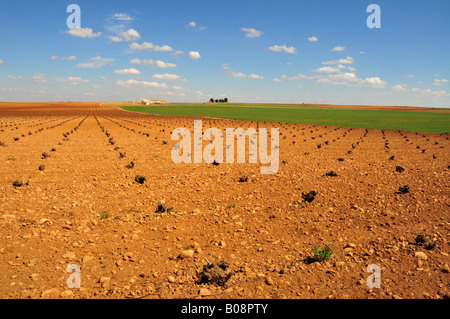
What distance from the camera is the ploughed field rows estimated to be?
16.2 ft

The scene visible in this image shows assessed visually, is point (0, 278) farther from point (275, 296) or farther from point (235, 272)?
point (275, 296)

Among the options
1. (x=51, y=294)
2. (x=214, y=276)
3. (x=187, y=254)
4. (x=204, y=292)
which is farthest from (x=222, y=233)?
(x=51, y=294)

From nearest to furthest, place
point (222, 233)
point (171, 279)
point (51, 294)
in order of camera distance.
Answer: point (51, 294) → point (171, 279) → point (222, 233)

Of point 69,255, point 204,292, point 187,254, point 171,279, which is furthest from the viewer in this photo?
point 187,254

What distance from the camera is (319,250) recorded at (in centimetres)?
604

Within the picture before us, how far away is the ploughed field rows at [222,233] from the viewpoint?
4.94m

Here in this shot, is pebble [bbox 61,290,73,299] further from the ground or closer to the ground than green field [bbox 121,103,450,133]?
closer to the ground

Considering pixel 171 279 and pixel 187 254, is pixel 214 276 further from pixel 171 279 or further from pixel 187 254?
pixel 187 254

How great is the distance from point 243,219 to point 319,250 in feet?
7.37

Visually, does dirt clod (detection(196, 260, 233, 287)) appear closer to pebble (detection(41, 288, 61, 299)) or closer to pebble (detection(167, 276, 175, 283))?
pebble (detection(167, 276, 175, 283))

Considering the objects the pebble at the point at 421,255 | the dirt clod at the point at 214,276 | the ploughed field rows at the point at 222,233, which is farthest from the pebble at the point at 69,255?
the pebble at the point at 421,255

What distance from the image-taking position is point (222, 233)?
693 centimetres

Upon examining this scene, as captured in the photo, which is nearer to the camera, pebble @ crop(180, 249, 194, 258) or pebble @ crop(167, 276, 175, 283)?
pebble @ crop(167, 276, 175, 283)

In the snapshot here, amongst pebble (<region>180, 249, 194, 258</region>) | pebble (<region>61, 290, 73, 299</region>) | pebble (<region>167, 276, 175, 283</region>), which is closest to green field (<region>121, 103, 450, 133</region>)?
pebble (<region>180, 249, 194, 258</region>)
